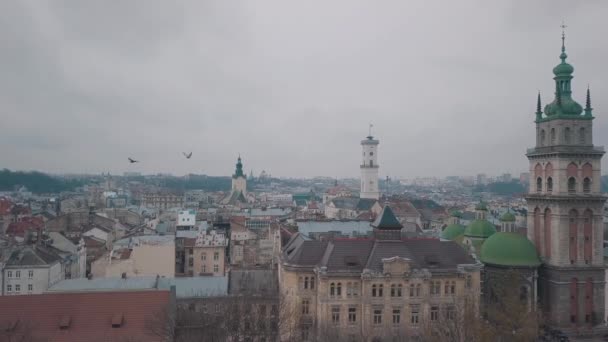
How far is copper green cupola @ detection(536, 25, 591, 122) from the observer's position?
2408 inches

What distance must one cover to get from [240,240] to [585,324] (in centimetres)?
6160

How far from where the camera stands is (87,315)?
44406mm

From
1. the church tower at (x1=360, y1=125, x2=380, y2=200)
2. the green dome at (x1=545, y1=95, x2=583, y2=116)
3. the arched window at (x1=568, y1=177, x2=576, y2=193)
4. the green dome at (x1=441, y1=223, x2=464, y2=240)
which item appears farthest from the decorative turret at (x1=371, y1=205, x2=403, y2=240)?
the church tower at (x1=360, y1=125, x2=380, y2=200)

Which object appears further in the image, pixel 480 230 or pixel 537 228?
pixel 480 230

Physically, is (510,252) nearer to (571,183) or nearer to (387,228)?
(571,183)

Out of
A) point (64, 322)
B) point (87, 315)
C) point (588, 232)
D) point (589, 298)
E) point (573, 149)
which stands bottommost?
point (589, 298)

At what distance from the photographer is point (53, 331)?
43094 millimetres

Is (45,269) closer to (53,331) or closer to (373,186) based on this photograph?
(53,331)

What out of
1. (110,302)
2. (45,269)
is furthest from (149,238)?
(110,302)

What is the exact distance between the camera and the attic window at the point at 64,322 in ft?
141

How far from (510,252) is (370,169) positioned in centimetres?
11828

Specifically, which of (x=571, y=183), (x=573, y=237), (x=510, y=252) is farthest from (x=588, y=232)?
(x=510, y=252)

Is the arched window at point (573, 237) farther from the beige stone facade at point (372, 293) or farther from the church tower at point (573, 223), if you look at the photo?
the beige stone facade at point (372, 293)

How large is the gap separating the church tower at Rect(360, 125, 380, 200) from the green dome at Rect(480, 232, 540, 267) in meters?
114
